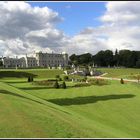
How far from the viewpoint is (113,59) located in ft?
548

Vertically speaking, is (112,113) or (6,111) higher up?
(6,111)

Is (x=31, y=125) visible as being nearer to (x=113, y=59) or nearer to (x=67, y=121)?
(x=67, y=121)

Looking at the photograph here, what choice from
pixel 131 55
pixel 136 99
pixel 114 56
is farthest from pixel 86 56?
pixel 136 99

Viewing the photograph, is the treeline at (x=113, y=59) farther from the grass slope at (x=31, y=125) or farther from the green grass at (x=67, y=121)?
the grass slope at (x=31, y=125)

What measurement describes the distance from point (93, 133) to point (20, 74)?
68.4m

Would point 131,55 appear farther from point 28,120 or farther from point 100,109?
point 28,120

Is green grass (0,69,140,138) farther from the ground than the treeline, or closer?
closer

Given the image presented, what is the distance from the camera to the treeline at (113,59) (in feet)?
512

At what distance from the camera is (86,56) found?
589 ft

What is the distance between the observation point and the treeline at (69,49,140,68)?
156 metres

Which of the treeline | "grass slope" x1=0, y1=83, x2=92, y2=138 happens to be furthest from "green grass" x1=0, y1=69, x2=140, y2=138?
the treeline

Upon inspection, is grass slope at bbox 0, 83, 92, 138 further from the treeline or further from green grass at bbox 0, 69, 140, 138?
the treeline

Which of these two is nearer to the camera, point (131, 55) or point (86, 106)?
point (86, 106)

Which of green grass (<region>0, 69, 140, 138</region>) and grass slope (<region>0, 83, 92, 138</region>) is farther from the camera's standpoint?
green grass (<region>0, 69, 140, 138</region>)
